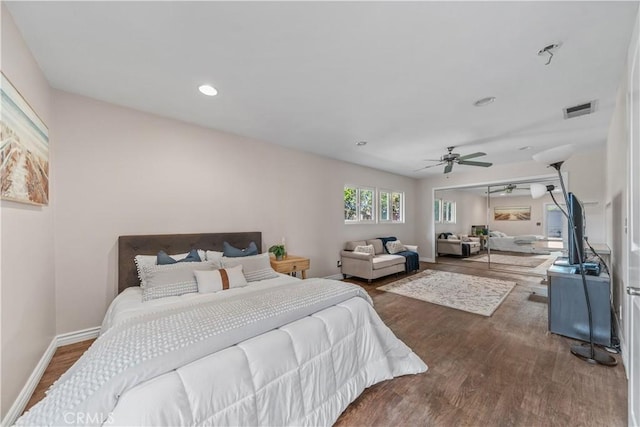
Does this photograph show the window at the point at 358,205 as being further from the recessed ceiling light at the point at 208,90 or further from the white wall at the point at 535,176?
the recessed ceiling light at the point at 208,90

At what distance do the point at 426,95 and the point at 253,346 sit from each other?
2.83 m

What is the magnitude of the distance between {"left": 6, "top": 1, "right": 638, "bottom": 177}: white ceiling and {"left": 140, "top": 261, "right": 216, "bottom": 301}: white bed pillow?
184 centimetres

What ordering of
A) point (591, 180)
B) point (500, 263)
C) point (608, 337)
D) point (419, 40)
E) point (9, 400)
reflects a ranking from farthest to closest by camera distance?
point (500, 263), point (591, 180), point (608, 337), point (419, 40), point (9, 400)

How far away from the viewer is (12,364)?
164 cm

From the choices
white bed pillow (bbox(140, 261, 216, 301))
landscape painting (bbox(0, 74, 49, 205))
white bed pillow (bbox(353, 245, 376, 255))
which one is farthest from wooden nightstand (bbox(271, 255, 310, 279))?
landscape painting (bbox(0, 74, 49, 205))

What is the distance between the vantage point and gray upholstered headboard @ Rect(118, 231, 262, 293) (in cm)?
279

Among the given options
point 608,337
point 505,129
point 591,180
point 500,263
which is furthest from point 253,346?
point 500,263

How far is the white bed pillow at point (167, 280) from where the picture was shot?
7.72 feet

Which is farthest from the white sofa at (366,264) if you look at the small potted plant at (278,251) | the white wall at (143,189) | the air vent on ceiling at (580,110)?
the air vent on ceiling at (580,110)

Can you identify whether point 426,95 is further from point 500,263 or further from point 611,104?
point 500,263

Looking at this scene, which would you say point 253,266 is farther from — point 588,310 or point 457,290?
point 457,290

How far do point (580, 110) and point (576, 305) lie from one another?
230 centimetres

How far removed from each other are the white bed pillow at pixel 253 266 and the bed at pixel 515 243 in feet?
20.3

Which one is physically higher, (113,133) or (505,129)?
(505,129)
